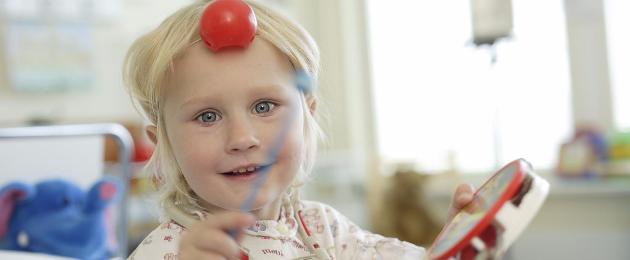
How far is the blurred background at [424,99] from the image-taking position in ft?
8.79

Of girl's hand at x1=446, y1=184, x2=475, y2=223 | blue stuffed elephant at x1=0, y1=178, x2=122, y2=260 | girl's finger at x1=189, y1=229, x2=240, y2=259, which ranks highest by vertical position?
girl's finger at x1=189, y1=229, x2=240, y2=259

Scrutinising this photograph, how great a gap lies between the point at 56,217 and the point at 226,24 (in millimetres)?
969

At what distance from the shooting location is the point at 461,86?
3162mm

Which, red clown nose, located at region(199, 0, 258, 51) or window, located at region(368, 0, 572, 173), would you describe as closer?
red clown nose, located at region(199, 0, 258, 51)

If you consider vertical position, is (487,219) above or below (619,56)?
below

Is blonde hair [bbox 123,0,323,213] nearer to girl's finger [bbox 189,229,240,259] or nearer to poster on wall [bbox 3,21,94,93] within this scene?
girl's finger [bbox 189,229,240,259]

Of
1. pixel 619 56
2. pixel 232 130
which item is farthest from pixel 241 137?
pixel 619 56

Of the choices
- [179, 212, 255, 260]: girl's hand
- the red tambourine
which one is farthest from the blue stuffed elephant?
the red tambourine

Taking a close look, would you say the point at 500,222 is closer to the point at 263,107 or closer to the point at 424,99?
the point at 263,107

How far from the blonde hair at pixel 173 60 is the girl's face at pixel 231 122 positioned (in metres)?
0.02

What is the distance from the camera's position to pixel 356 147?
360 centimetres

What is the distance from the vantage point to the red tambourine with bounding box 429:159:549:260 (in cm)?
53

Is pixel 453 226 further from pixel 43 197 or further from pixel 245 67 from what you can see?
pixel 43 197

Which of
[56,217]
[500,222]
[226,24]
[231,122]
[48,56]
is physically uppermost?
[48,56]
